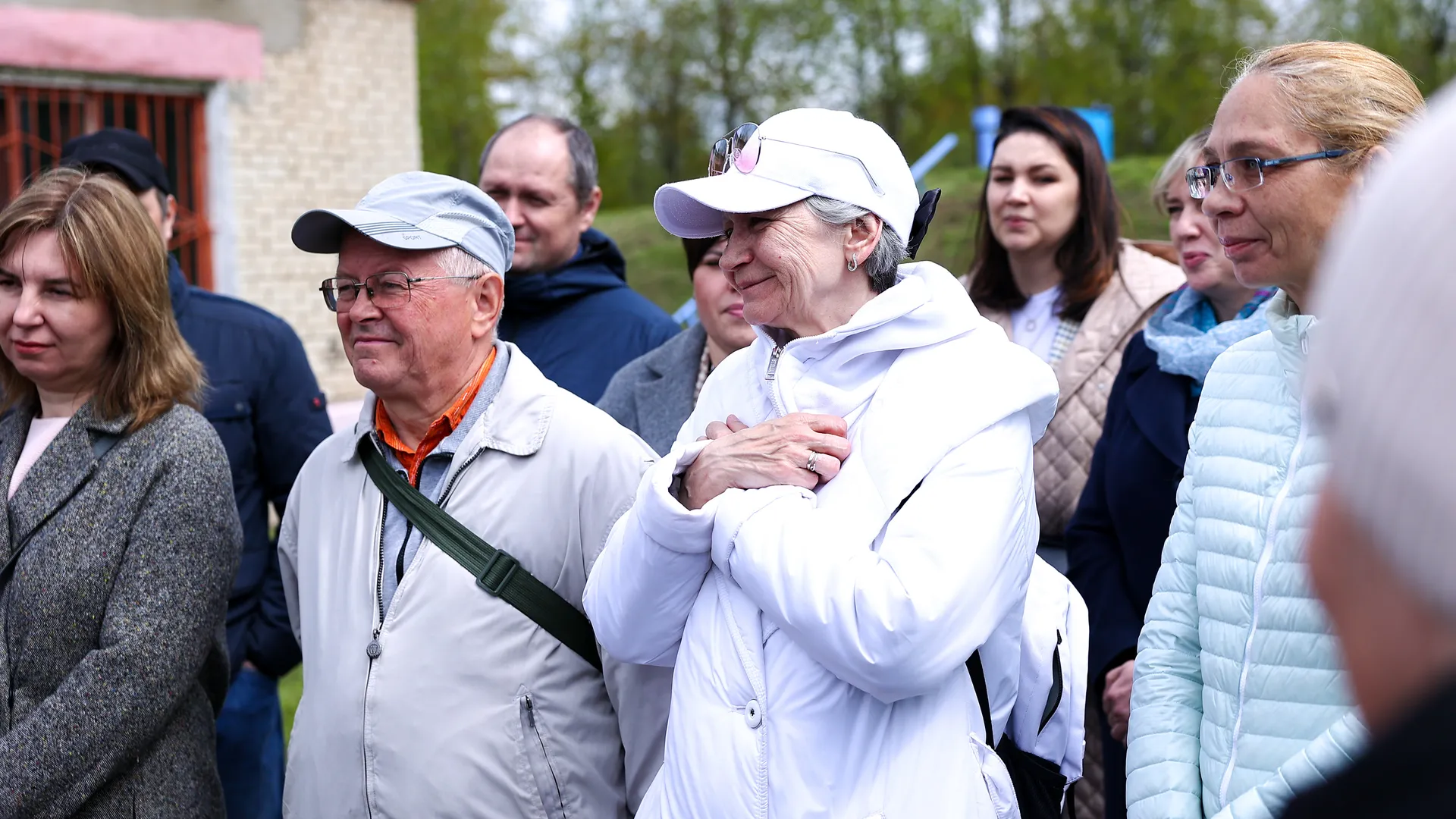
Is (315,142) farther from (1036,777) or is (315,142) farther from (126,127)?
(1036,777)

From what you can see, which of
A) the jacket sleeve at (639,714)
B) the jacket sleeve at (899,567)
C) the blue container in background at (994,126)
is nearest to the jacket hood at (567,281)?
the jacket sleeve at (639,714)

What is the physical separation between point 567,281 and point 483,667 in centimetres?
202

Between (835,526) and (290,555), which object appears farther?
(290,555)

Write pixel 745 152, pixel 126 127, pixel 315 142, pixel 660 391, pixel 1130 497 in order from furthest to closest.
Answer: pixel 315 142, pixel 126 127, pixel 660 391, pixel 1130 497, pixel 745 152

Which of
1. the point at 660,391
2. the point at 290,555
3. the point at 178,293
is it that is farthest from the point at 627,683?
the point at 178,293

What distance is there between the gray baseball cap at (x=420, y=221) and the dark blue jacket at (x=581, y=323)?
134 centimetres

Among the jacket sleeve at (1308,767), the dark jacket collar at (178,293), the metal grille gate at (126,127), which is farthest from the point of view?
the metal grille gate at (126,127)

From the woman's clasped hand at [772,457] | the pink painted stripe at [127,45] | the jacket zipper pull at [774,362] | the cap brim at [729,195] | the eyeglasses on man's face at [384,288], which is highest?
the pink painted stripe at [127,45]

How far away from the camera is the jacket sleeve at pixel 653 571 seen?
2.05 meters

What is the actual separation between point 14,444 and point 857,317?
1.89 m

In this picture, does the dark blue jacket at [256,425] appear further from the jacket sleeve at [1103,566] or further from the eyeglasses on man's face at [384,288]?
the jacket sleeve at [1103,566]

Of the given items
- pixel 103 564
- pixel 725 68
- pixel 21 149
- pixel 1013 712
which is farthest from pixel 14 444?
pixel 725 68

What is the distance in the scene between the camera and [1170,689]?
224 cm

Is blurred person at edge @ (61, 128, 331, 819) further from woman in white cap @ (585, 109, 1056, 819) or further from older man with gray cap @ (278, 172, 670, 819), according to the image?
woman in white cap @ (585, 109, 1056, 819)
